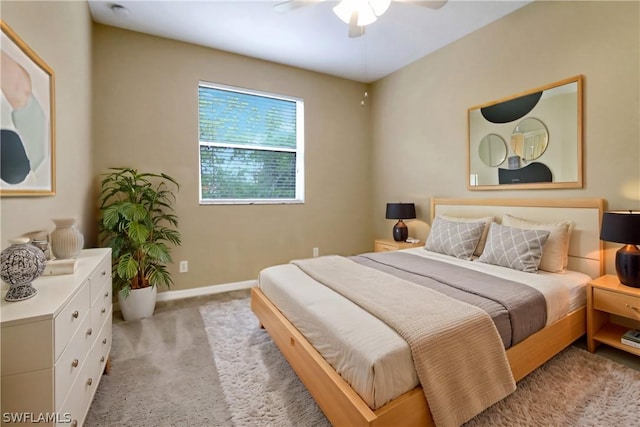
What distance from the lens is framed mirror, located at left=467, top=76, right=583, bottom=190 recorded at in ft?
7.86

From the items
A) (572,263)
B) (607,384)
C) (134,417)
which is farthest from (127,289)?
(572,263)

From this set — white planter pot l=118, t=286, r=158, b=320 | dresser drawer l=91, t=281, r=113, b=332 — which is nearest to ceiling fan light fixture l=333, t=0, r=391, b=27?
dresser drawer l=91, t=281, r=113, b=332

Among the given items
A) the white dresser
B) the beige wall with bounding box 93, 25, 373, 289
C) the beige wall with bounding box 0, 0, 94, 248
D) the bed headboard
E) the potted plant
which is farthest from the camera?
the beige wall with bounding box 93, 25, 373, 289

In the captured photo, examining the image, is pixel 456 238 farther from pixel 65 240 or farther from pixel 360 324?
pixel 65 240

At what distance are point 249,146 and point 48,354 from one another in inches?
118

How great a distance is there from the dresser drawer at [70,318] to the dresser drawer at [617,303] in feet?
10.1

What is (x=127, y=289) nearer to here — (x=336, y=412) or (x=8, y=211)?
(x=8, y=211)

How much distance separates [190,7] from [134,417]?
3175 mm

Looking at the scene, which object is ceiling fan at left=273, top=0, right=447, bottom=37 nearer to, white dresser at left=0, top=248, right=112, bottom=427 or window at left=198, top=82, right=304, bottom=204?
window at left=198, top=82, right=304, bottom=204

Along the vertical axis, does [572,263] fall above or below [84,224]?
below

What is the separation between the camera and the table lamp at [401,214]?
3.60 metres

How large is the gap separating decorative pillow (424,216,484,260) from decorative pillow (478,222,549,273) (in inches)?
6.6

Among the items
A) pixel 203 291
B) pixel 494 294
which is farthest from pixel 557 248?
pixel 203 291

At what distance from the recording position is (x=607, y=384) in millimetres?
1746
